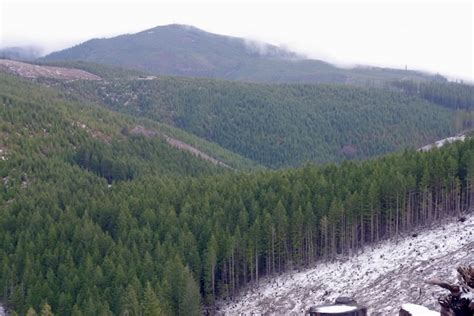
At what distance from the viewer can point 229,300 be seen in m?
64.1

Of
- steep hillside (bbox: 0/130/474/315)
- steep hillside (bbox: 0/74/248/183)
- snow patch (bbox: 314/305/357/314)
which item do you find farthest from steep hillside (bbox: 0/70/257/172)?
snow patch (bbox: 314/305/357/314)

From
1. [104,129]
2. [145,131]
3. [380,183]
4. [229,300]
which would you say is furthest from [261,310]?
[145,131]

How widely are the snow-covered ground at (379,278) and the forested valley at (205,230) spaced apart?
129 inches

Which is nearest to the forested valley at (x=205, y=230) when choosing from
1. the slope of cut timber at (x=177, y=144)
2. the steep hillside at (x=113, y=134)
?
the steep hillside at (x=113, y=134)

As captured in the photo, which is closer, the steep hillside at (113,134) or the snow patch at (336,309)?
the snow patch at (336,309)

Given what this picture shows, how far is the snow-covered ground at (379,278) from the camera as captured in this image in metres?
50.4

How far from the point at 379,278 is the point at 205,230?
70.1 feet

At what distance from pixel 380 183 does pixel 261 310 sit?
2072 centimetres

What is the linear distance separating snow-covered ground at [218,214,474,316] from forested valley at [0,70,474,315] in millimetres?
3271

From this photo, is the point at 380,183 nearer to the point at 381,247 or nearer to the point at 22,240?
the point at 381,247

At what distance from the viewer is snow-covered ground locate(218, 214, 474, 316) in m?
50.4

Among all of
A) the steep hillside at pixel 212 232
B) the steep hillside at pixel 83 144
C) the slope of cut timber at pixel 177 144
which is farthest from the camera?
the slope of cut timber at pixel 177 144

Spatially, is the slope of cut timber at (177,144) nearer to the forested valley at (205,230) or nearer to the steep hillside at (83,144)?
the steep hillside at (83,144)

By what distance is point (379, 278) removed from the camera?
55.2 meters
